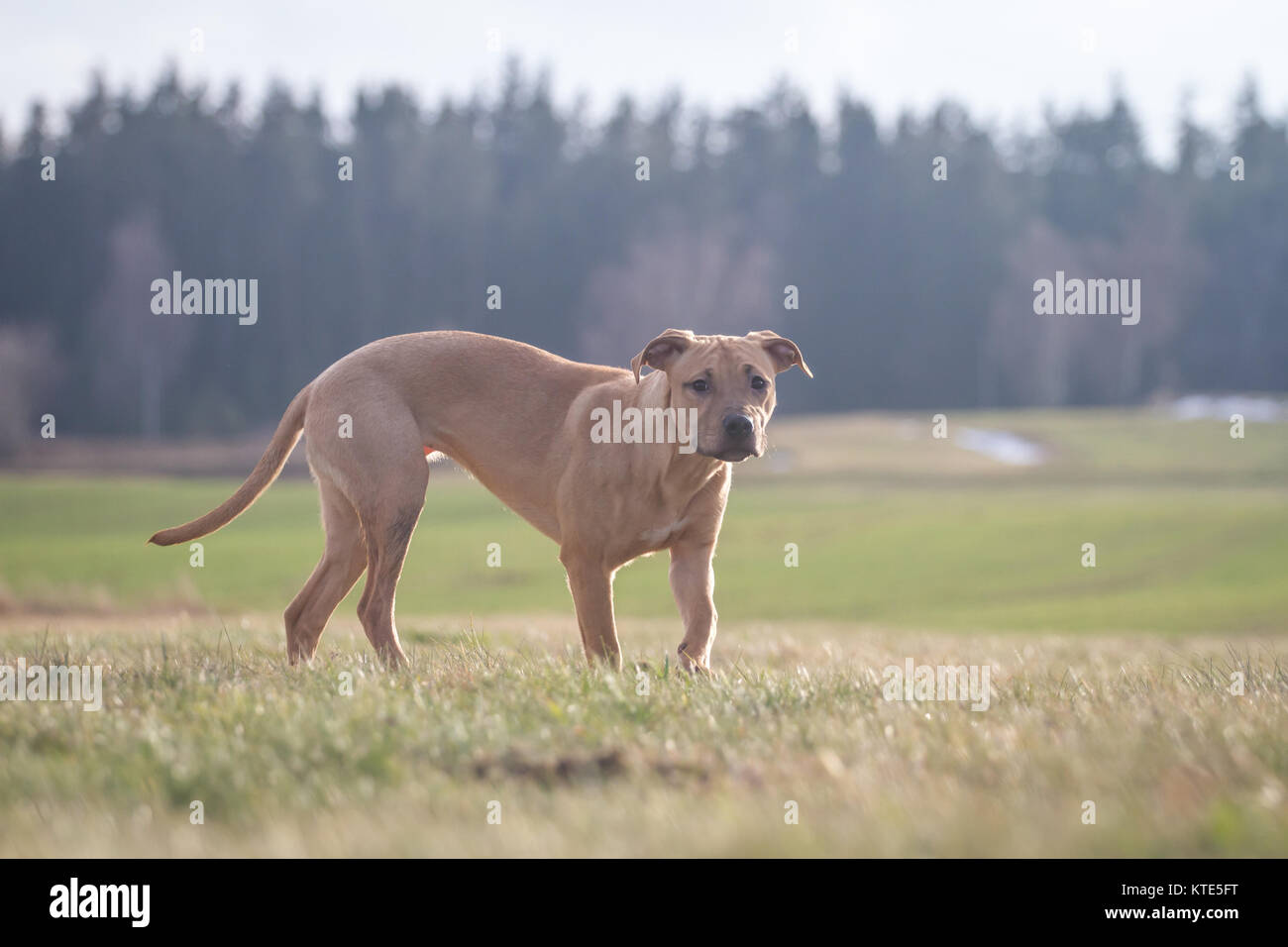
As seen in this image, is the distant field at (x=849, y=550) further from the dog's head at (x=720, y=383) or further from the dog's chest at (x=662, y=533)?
the dog's head at (x=720, y=383)

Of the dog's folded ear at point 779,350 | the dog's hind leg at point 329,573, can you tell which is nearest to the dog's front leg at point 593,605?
the dog's hind leg at point 329,573

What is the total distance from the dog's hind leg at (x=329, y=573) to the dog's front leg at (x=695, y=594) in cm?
174

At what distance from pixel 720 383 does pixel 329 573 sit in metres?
2.37

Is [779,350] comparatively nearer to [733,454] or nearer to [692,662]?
[733,454]

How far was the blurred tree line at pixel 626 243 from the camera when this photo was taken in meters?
57.8

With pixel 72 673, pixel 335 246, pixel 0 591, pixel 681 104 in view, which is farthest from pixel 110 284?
pixel 72 673

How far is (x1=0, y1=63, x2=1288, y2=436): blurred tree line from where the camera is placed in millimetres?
57812

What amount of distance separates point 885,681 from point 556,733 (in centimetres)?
186

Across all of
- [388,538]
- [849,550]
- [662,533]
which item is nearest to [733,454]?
[662,533]

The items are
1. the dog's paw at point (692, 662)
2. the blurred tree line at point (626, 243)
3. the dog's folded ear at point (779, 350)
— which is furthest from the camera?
the blurred tree line at point (626, 243)

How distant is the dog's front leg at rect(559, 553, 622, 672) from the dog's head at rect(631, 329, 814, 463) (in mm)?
813

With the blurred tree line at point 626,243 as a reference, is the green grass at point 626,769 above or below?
below

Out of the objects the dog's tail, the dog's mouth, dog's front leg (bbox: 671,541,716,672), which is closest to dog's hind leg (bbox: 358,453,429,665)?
the dog's tail

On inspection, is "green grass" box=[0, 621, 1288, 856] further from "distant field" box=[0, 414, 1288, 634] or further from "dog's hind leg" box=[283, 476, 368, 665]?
"distant field" box=[0, 414, 1288, 634]
